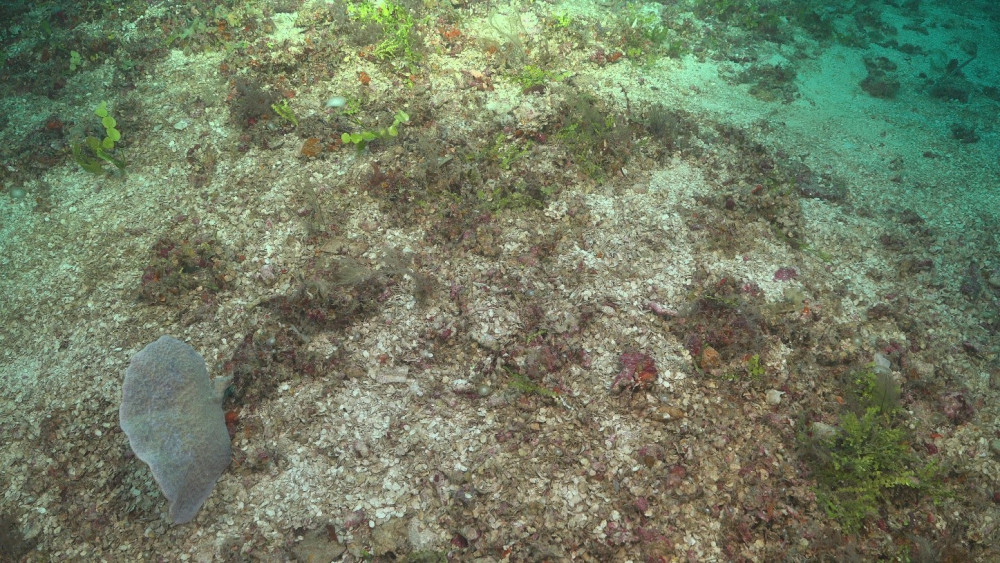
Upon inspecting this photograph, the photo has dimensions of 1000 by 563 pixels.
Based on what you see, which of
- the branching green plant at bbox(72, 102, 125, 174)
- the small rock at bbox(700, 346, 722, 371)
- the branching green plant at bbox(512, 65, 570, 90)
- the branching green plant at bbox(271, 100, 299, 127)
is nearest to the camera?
the small rock at bbox(700, 346, 722, 371)

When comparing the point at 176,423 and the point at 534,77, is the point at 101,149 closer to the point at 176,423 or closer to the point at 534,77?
the point at 176,423

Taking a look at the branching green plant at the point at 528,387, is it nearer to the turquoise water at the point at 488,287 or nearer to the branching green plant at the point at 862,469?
the turquoise water at the point at 488,287

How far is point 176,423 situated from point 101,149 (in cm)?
460

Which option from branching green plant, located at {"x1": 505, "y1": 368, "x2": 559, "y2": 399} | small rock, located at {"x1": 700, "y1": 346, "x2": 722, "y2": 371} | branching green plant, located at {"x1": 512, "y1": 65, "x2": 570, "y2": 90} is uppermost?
branching green plant, located at {"x1": 512, "y1": 65, "x2": 570, "y2": 90}

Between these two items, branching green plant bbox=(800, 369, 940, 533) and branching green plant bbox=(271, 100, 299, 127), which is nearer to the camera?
branching green plant bbox=(800, 369, 940, 533)

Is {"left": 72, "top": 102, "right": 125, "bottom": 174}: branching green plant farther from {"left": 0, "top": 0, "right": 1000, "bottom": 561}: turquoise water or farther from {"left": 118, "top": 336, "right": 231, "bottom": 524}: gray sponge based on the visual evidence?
{"left": 118, "top": 336, "right": 231, "bottom": 524}: gray sponge

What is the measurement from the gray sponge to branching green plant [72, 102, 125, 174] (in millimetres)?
3660

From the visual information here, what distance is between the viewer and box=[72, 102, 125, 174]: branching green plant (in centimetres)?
657

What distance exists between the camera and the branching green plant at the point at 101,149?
6.57 metres

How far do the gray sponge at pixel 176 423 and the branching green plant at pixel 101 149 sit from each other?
3660 mm

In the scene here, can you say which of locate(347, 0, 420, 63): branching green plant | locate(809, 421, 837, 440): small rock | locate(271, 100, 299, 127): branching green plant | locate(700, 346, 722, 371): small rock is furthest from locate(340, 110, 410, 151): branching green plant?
locate(809, 421, 837, 440): small rock

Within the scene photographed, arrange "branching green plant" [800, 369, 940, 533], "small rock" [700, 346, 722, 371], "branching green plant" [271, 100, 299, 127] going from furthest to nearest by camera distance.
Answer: "branching green plant" [271, 100, 299, 127] → "small rock" [700, 346, 722, 371] → "branching green plant" [800, 369, 940, 533]

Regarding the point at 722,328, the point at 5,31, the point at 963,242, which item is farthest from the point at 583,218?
the point at 5,31

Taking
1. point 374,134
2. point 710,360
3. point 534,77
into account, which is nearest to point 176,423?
point 374,134
